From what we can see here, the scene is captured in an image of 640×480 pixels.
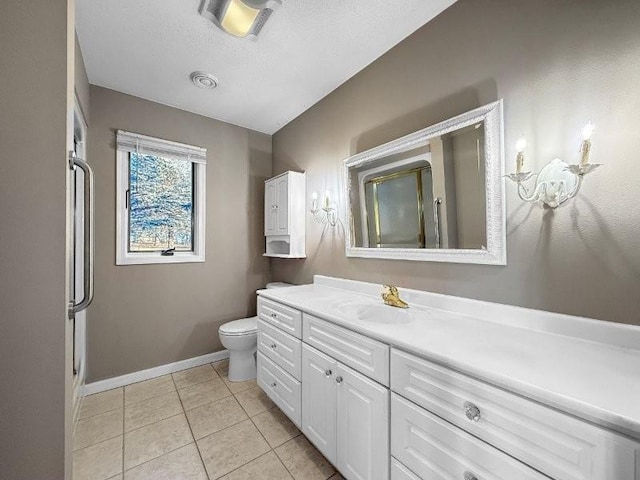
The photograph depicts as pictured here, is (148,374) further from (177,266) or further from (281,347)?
(281,347)

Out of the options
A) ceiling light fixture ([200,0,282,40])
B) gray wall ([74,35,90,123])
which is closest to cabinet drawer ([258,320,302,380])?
ceiling light fixture ([200,0,282,40])

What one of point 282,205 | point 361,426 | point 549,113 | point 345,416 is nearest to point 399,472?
point 361,426

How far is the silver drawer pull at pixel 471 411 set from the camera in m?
0.79

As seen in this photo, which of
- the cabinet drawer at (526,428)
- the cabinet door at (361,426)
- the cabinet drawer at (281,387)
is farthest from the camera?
the cabinet drawer at (281,387)

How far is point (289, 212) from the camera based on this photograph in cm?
248

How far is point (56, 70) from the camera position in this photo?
2.74ft

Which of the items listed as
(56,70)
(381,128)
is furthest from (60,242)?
(381,128)

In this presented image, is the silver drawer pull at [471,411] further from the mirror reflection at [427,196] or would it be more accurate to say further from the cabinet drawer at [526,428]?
the mirror reflection at [427,196]

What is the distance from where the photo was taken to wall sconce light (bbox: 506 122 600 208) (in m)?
0.96

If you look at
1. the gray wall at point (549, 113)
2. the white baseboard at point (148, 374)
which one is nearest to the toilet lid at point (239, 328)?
the white baseboard at point (148, 374)

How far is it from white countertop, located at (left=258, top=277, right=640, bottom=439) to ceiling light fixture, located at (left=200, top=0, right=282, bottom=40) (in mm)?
1663

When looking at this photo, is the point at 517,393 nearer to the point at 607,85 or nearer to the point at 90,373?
the point at 607,85

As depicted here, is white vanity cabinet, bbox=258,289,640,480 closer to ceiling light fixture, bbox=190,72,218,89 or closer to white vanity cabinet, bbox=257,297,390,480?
white vanity cabinet, bbox=257,297,390,480

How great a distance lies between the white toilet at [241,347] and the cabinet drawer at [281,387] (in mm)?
285
